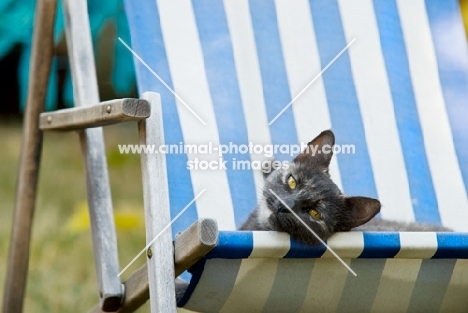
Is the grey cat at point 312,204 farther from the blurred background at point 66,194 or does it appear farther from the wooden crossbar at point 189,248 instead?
the blurred background at point 66,194

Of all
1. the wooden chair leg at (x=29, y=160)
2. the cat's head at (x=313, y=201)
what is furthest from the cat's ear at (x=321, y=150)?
the wooden chair leg at (x=29, y=160)

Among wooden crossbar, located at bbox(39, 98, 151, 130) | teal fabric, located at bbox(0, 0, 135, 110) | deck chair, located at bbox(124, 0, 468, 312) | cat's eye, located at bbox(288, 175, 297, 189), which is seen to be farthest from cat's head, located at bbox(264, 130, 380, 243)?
teal fabric, located at bbox(0, 0, 135, 110)

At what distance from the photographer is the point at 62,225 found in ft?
13.0

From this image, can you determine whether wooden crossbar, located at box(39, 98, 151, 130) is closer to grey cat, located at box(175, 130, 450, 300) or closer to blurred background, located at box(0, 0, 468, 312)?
grey cat, located at box(175, 130, 450, 300)

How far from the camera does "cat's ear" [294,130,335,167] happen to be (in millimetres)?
2316

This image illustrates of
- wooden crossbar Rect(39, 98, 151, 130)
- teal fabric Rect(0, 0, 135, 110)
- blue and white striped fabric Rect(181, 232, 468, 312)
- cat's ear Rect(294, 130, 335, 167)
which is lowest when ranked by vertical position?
blue and white striped fabric Rect(181, 232, 468, 312)

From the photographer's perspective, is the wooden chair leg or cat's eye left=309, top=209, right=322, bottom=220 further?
the wooden chair leg

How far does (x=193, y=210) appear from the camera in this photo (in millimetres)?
2365

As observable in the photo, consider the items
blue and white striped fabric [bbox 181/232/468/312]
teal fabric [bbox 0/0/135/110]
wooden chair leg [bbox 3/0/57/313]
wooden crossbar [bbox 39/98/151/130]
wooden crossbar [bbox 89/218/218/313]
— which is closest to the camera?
wooden crossbar [bbox 89/218/218/313]

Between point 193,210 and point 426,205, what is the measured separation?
2.82 ft

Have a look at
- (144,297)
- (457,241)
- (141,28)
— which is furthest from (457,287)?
(141,28)

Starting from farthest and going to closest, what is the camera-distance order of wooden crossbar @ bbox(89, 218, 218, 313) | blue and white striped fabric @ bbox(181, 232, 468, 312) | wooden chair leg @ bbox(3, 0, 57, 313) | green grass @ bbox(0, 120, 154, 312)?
1. green grass @ bbox(0, 120, 154, 312)
2. wooden chair leg @ bbox(3, 0, 57, 313)
3. blue and white striped fabric @ bbox(181, 232, 468, 312)
4. wooden crossbar @ bbox(89, 218, 218, 313)

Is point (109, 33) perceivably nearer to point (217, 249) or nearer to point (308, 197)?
point (308, 197)

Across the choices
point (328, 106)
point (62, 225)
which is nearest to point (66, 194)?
point (62, 225)
